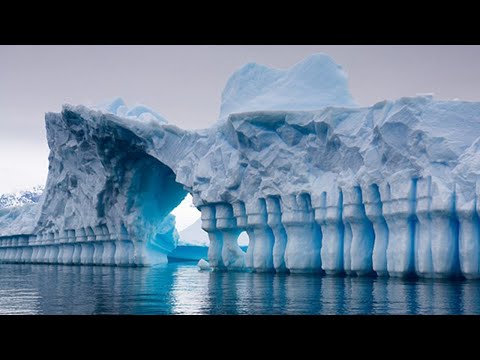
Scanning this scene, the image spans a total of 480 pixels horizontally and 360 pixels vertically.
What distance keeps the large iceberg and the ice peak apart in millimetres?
53

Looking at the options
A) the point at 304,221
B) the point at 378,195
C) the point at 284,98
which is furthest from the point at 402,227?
the point at 284,98

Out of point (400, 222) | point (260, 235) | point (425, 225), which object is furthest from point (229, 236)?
point (425, 225)

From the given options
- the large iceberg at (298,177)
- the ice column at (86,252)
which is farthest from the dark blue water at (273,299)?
the ice column at (86,252)

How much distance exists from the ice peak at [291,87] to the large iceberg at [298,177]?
0.05 meters

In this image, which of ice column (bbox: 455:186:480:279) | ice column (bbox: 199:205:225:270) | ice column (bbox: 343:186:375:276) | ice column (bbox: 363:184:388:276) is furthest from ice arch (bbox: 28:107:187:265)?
ice column (bbox: 455:186:480:279)

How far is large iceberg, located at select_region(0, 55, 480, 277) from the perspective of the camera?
16.2 m

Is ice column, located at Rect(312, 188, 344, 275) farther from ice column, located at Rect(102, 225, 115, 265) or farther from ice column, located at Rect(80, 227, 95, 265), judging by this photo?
ice column, located at Rect(80, 227, 95, 265)

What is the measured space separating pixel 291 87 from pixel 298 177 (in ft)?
14.7

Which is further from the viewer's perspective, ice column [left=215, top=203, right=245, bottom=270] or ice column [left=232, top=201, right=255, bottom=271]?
ice column [left=215, top=203, right=245, bottom=270]

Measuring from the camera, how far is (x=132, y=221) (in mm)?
31516

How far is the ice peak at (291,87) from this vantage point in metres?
22.9

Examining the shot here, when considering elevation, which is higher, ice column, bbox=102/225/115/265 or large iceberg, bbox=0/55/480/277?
large iceberg, bbox=0/55/480/277

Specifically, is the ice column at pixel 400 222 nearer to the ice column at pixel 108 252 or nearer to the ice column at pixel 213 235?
the ice column at pixel 213 235

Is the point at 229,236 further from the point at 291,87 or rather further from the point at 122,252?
the point at 122,252
